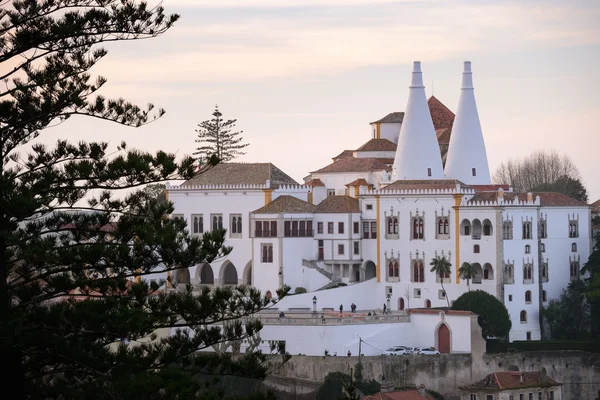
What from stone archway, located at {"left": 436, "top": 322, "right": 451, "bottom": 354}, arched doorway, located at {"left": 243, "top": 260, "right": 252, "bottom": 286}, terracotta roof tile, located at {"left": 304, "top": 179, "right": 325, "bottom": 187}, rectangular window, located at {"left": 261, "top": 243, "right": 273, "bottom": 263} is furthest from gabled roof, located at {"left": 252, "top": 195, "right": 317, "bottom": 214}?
stone archway, located at {"left": 436, "top": 322, "right": 451, "bottom": 354}

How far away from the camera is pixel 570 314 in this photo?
244 feet

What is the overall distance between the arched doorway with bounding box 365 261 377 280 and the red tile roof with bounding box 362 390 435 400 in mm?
13108

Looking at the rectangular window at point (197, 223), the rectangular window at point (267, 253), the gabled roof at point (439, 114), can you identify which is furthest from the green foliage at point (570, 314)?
the rectangular window at point (197, 223)

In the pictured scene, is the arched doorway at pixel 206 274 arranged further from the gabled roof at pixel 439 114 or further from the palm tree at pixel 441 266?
the gabled roof at pixel 439 114

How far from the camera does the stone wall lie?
68.6 m

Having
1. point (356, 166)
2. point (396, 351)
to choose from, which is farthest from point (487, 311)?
point (356, 166)

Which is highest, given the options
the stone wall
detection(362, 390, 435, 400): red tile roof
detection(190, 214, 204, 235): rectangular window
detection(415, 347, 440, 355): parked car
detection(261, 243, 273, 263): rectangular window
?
detection(190, 214, 204, 235): rectangular window

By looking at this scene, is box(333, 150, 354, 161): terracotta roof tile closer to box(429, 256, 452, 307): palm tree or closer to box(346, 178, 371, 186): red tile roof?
box(346, 178, 371, 186): red tile roof

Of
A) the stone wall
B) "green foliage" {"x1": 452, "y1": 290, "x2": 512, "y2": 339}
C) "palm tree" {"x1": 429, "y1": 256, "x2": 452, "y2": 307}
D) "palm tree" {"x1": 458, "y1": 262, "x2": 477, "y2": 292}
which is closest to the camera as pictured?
the stone wall

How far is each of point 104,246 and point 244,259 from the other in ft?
148

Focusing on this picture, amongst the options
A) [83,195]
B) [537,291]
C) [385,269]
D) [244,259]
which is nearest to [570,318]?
[537,291]

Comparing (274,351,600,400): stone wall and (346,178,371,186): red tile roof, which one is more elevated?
(346,178,371,186): red tile roof

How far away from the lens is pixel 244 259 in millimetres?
79375

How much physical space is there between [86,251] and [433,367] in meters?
36.4
